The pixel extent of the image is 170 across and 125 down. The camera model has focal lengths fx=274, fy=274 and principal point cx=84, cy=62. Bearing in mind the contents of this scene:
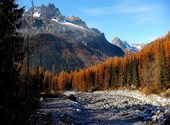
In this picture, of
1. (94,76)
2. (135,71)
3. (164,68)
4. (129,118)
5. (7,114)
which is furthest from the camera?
(94,76)

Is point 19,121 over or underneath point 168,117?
over

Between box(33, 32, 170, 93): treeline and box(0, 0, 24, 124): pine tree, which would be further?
box(33, 32, 170, 93): treeline

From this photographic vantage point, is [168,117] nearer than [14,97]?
No

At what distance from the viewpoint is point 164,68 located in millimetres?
77562

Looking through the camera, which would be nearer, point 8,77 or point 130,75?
point 8,77

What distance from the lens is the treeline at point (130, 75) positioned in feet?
259

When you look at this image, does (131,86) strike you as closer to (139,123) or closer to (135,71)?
(135,71)

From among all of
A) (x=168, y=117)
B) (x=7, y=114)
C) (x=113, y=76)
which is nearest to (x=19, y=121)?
(x=7, y=114)

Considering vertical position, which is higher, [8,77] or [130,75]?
[130,75]

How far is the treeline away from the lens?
78.9m

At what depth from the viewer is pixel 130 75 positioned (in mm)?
109250

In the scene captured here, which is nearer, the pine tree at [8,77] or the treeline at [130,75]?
the pine tree at [8,77]

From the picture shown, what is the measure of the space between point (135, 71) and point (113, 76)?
20508 millimetres

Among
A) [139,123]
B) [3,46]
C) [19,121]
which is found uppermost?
[3,46]
